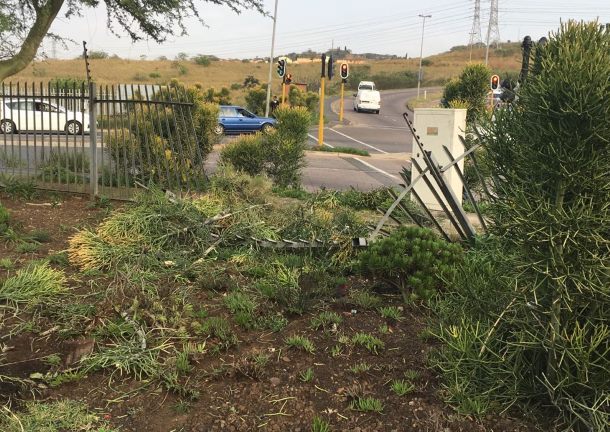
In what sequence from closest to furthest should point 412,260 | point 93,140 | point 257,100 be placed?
point 412,260
point 93,140
point 257,100

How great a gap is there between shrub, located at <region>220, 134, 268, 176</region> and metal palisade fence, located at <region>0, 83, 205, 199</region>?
50.3 inches

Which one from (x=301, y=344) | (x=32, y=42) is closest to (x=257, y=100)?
(x=32, y=42)

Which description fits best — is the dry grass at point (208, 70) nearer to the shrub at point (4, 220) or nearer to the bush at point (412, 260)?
the shrub at point (4, 220)

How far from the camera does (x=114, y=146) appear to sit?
323 inches

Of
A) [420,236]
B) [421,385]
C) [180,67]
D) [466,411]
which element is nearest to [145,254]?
[420,236]

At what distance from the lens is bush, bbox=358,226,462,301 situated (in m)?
4.24

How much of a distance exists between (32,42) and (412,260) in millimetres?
7159

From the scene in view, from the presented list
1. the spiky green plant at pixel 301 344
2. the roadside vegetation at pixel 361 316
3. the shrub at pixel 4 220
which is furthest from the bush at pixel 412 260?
the shrub at pixel 4 220

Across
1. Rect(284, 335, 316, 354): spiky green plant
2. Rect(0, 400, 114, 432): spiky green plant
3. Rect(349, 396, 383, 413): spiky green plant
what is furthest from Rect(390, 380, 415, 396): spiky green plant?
Rect(0, 400, 114, 432): spiky green plant

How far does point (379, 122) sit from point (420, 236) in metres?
37.5

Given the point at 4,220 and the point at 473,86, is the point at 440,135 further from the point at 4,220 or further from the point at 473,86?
the point at 4,220

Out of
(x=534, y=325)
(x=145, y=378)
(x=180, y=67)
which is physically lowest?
(x=145, y=378)

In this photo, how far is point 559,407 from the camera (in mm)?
2578

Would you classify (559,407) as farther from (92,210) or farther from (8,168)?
(8,168)
